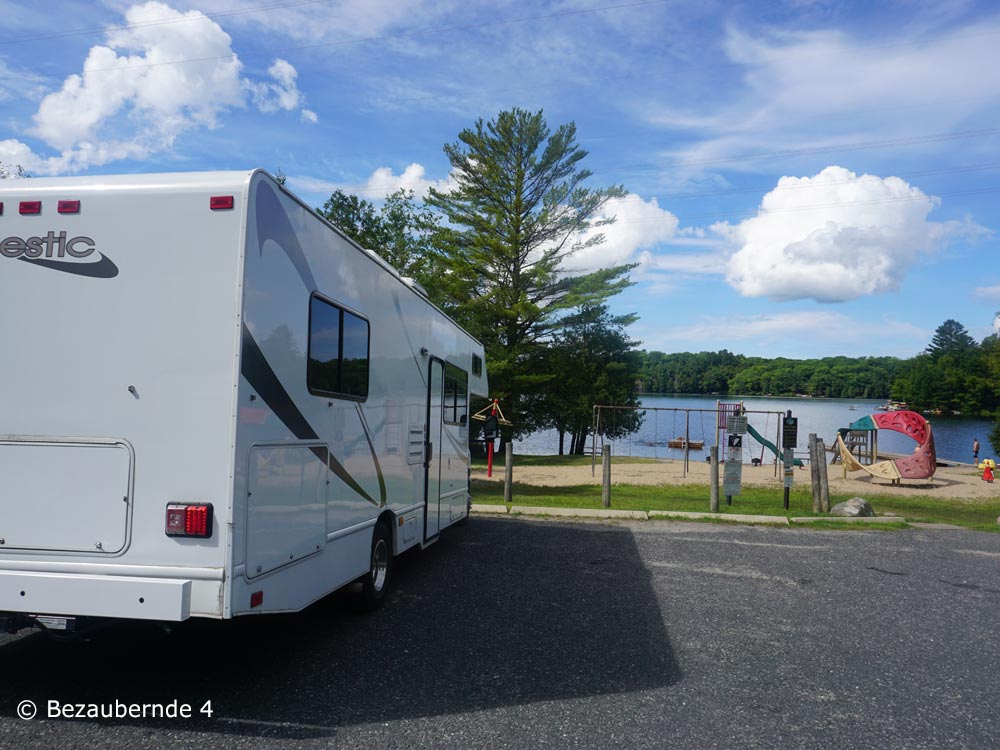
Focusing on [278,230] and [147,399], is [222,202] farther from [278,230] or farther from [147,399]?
[147,399]

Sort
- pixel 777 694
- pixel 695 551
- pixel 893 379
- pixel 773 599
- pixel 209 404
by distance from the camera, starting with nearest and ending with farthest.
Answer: pixel 209 404, pixel 777 694, pixel 773 599, pixel 695 551, pixel 893 379

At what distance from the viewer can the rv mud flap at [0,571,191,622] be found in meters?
3.84

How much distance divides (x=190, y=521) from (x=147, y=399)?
0.70 meters

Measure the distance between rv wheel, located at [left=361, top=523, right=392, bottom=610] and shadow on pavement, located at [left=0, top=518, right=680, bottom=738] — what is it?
0.45 ft

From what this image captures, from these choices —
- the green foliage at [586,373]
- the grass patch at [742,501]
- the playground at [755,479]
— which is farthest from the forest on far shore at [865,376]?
the grass patch at [742,501]

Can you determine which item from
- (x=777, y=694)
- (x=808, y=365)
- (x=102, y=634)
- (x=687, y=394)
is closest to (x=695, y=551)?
(x=777, y=694)

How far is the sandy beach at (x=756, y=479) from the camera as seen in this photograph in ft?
63.8

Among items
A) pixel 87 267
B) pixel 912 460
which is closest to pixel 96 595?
pixel 87 267

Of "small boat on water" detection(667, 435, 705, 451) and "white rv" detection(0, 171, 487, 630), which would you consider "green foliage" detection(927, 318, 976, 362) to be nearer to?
"small boat on water" detection(667, 435, 705, 451)

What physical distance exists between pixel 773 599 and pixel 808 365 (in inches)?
4262

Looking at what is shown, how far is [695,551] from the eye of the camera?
9.39m

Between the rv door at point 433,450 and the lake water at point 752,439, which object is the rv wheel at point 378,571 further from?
the lake water at point 752,439

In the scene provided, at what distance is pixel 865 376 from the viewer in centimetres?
10844

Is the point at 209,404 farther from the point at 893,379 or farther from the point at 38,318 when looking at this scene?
the point at 893,379
